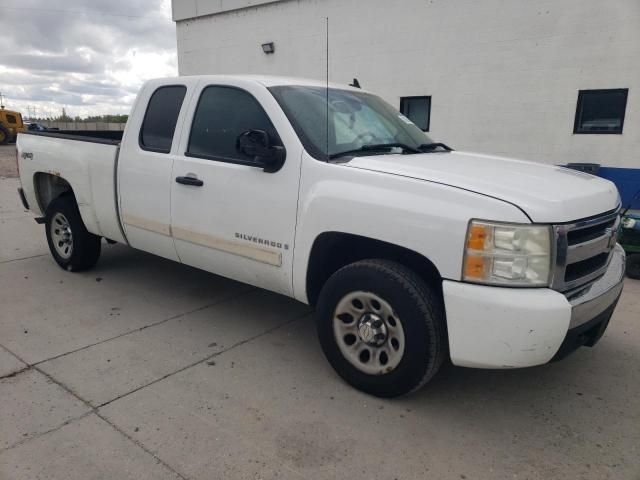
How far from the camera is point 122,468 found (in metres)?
2.38

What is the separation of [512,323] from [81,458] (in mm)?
2219

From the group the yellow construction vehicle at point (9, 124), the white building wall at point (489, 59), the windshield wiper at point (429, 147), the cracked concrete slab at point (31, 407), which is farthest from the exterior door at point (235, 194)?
the yellow construction vehicle at point (9, 124)

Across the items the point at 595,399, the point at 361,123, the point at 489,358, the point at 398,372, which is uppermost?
the point at 361,123

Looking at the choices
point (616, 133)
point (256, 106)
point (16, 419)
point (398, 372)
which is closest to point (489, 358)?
point (398, 372)

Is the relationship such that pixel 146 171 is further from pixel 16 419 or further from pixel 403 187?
pixel 403 187

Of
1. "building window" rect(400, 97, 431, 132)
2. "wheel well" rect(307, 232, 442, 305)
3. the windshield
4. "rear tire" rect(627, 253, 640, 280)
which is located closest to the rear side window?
the windshield

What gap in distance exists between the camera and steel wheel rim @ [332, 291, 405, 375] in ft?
9.23

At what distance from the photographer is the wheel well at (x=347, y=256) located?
285cm

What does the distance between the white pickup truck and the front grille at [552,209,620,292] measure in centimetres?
1

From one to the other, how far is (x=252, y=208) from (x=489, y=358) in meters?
1.76

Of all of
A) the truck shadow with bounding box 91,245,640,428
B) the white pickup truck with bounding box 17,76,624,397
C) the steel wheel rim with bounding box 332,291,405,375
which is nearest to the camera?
the white pickup truck with bounding box 17,76,624,397

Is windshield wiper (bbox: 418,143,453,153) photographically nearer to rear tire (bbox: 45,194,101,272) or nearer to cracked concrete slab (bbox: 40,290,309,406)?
cracked concrete slab (bbox: 40,290,309,406)

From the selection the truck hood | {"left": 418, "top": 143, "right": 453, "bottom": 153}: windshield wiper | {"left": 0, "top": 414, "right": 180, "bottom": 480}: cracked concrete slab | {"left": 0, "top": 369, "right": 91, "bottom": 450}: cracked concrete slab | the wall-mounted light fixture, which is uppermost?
the wall-mounted light fixture

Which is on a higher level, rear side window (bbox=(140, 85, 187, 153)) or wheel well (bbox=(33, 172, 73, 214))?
rear side window (bbox=(140, 85, 187, 153))
